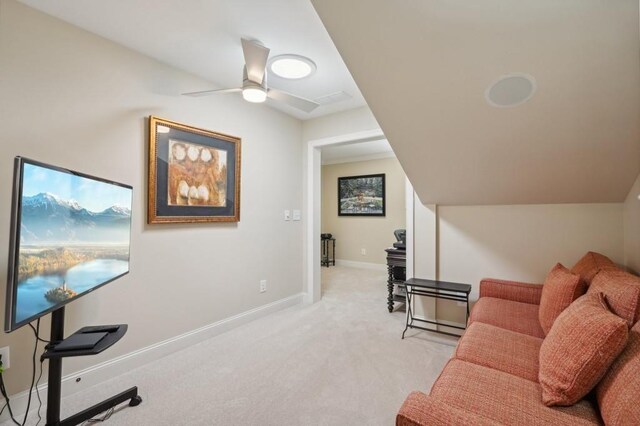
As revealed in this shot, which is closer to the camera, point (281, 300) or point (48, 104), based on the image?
point (48, 104)

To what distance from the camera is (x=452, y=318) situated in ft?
8.92

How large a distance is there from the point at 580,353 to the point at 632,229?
1.60m

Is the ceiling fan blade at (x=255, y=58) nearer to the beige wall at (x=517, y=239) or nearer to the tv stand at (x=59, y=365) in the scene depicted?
the tv stand at (x=59, y=365)

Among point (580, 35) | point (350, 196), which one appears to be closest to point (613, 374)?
point (580, 35)

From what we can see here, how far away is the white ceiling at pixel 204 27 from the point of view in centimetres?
170

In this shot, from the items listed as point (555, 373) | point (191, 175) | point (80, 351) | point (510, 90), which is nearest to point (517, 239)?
point (510, 90)

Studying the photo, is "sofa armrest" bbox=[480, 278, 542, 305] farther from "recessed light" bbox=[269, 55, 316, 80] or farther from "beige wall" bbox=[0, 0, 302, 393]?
"recessed light" bbox=[269, 55, 316, 80]

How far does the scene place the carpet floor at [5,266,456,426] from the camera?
161 centimetres

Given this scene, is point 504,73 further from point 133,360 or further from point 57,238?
point 133,360

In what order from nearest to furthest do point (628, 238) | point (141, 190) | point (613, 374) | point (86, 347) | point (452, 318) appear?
point (613, 374) < point (86, 347) < point (628, 238) < point (141, 190) < point (452, 318)

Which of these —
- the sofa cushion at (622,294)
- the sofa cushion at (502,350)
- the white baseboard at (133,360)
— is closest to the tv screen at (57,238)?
the white baseboard at (133,360)

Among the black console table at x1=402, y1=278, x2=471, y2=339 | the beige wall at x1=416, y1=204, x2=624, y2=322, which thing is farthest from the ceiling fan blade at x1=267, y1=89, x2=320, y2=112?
the black console table at x1=402, y1=278, x2=471, y2=339

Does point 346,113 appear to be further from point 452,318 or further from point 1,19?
point 1,19

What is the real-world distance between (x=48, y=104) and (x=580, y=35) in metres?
2.83
